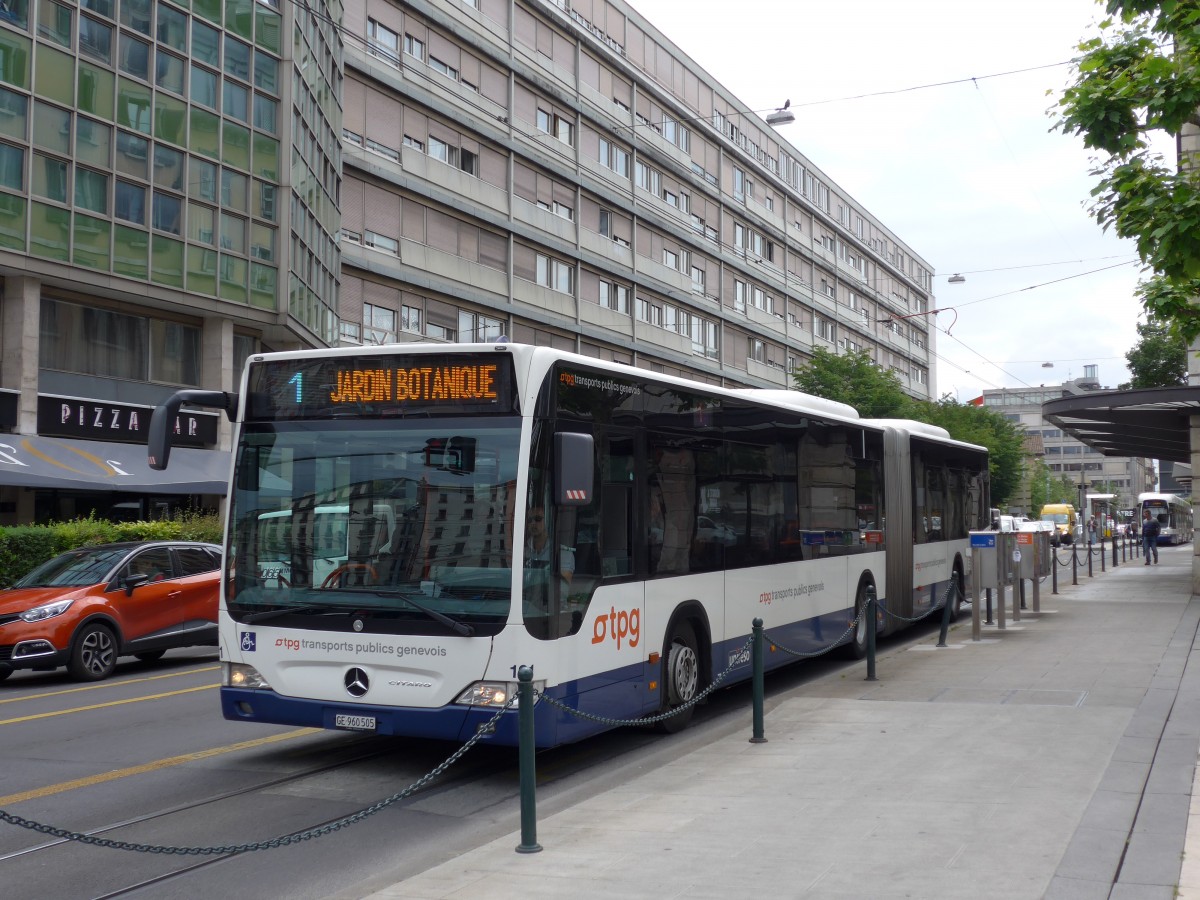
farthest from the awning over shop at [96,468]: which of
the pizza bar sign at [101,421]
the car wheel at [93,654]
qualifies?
the car wheel at [93,654]

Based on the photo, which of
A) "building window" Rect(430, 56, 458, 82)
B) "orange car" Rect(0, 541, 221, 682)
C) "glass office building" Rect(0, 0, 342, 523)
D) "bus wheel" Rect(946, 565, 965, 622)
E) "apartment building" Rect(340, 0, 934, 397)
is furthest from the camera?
"building window" Rect(430, 56, 458, 82)

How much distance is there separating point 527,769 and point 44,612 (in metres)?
9.71

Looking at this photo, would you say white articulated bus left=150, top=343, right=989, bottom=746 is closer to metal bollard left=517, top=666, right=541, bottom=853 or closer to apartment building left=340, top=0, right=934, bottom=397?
metal bollard left=517, top=666, right=541, bottom=853

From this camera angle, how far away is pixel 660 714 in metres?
9.57

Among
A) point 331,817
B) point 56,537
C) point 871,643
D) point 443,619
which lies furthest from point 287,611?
point 56,537

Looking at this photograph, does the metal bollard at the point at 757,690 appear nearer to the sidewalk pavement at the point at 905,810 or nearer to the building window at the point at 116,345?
the sidewalk pavement at the point at 905,810

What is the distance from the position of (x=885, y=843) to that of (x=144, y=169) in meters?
25.0

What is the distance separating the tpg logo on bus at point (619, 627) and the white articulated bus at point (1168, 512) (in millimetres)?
67840

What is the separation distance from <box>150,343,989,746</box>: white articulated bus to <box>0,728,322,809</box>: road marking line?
87 cm

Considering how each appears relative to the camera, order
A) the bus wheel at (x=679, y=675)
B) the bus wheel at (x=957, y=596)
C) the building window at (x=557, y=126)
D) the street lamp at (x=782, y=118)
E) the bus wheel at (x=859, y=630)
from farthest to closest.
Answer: the building window at (x=557, y=126) → the street lamp at (x=782, y=118) → the bus wheel at (x=957, y=596) → the bus wheel at (x=859, y=630) → the bus wheel at (x=679, y=675)

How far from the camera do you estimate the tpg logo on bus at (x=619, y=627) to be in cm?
855

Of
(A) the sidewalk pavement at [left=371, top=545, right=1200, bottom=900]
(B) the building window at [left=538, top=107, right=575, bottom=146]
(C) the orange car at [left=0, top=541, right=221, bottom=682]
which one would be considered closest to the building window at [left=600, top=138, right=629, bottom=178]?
(B) the building window at [left=538, top=107, right=575, bottom=146]

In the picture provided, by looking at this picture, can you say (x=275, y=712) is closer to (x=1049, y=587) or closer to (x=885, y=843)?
(x=885, y=843)

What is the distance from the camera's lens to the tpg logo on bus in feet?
28.1
